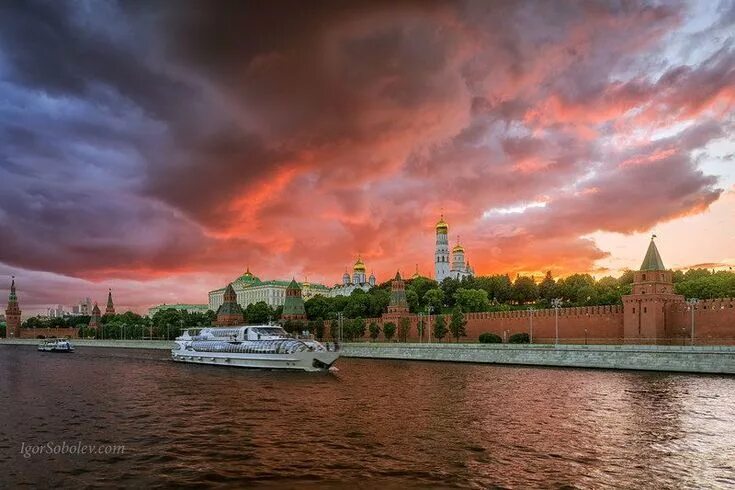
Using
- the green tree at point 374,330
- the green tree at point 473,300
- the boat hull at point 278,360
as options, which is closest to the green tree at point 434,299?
the green tree at point 473,300

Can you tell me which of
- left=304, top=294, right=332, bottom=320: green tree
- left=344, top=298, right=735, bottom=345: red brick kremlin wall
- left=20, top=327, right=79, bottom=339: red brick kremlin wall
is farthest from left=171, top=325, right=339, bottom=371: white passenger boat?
left=20, top=327, right=79, bottom=339: red brick kremlin wall

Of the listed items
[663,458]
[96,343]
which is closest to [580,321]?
[663,458]

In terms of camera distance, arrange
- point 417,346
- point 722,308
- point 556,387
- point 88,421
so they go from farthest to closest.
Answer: point 417,346, point 722,308, point 556,387, point 88,421

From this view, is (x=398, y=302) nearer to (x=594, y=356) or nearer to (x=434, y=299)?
(x=434, y=299)

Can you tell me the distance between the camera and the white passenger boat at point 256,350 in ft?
154

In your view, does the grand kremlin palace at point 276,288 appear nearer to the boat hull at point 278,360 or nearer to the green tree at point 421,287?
the green tree at point 421,287

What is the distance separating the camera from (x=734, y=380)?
1437 inches

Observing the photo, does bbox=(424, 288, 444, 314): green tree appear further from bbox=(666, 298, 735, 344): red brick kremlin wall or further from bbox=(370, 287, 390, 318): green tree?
bbox=(666, 298, 735, 344): red brick kremlin wall

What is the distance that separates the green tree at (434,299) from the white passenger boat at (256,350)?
39.2 m

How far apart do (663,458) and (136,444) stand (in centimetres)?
1598

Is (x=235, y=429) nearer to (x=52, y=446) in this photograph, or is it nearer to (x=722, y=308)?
(x=52, y=446)

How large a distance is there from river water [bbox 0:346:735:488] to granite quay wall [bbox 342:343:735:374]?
13.4 ft

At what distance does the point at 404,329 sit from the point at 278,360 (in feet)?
103

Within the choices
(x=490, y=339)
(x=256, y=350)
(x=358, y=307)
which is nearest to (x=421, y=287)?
(x=358, y=307)
